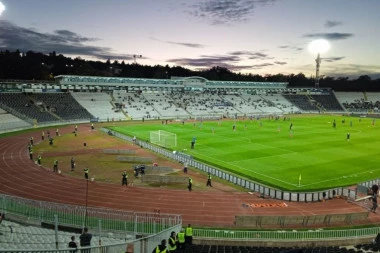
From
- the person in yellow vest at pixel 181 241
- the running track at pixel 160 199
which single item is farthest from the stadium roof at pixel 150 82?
the person in yellow vest at pixel 181 241

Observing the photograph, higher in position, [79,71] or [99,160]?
[79,71]

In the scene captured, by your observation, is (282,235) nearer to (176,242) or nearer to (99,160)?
(176,242)

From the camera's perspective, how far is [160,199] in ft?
79.1

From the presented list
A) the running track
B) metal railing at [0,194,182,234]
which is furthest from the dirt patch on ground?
metal railing at [0,194,182,234]

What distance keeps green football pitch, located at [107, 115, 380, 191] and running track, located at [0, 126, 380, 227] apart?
413 cm

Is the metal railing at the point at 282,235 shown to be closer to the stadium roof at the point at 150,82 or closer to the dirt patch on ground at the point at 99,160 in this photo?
the dirt patch on ground at the point at 99,160

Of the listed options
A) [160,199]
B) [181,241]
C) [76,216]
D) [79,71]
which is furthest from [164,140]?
[79,71]

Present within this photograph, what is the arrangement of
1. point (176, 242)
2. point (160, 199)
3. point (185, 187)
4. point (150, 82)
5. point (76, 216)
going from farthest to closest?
point (150, 82) < point (185, 187) < point (160, 199) < point (76, 216) < point (176, 242)

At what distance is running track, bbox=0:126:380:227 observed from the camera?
2188 centimetres

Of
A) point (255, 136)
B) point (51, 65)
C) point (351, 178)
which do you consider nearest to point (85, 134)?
point (255, 136)

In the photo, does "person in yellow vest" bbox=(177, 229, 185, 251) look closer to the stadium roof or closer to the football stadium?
the football stadium

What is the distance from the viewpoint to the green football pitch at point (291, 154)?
3000 centimetres

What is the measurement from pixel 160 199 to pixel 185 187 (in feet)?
11.9

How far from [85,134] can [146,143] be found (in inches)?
628
